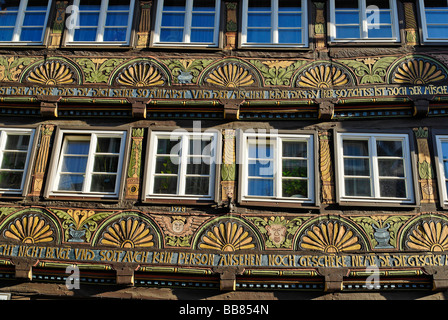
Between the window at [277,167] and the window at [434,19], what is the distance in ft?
9.44

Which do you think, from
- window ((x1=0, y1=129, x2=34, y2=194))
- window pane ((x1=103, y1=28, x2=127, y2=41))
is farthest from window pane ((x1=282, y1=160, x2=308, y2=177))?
window ((x1=0, y1=129, x2=34, y2=194))

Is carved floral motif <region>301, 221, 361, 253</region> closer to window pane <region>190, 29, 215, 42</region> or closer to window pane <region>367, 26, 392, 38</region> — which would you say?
window pane <region>367, 26, 392, 38</region>

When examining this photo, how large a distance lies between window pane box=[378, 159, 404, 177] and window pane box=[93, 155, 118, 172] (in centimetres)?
424

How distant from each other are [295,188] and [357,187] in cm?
96

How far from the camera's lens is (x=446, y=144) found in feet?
28.6

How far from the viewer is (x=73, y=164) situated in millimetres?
9086

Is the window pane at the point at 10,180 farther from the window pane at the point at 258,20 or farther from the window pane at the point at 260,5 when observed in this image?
the window pane at the point at 260,5

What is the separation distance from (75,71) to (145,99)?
142cm

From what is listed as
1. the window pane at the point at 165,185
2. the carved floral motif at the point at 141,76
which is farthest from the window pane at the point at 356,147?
the carved floral motif at the point at 141,76

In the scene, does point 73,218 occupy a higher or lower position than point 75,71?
lower

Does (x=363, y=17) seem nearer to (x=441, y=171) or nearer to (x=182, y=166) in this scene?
(x=441, y=171)

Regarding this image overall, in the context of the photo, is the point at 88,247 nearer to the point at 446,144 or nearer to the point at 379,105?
the point at 379,105

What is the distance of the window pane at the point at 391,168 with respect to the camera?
862 cm
